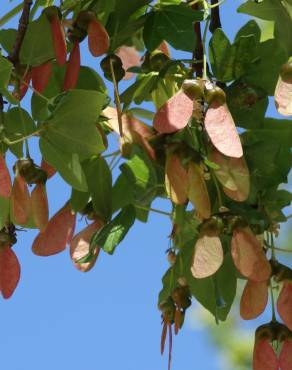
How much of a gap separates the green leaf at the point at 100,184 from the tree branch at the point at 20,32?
0.39 ft

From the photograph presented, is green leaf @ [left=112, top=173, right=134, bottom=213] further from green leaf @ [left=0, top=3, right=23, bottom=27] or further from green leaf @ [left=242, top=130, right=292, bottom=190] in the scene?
green leaf @ [left=0, top=3, right=23, bottom=27]

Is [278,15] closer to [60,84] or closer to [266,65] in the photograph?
[266,65]

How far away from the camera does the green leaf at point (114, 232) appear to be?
851 millimetres

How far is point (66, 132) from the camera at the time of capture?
2.78 ft

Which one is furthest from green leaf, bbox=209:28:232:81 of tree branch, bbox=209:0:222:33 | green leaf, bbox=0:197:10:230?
green leaf, bbox=0:197:10:230

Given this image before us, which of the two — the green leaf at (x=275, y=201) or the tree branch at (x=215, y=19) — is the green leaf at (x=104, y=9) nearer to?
the tree branch at (x=215, y=19)

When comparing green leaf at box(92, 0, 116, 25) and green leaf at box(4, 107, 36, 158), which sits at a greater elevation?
green leaf at box(92, 0, 116, 25)

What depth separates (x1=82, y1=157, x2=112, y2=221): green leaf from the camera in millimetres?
900

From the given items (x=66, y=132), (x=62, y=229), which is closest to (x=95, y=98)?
(x=66, y=132)

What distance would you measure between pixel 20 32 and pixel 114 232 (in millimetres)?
214

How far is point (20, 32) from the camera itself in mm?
925

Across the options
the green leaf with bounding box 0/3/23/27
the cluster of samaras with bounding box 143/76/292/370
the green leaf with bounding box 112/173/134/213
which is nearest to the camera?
the cluster of samaras with bounding box 143/76/292/370

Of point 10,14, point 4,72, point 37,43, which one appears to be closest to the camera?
point 4,72

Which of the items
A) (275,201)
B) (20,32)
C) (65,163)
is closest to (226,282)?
(275,201)
